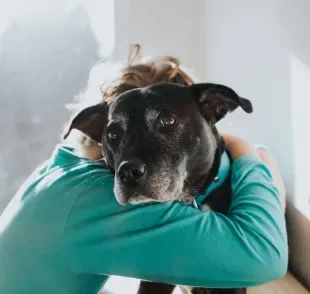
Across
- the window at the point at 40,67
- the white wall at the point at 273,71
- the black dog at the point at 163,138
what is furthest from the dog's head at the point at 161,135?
the window at the point at 40,67

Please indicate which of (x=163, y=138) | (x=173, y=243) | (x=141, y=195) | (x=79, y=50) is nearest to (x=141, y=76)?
(x=163, y=138)

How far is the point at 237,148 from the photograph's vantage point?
1401mm

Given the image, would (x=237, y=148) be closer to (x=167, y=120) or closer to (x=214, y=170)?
(x=214, y=170)

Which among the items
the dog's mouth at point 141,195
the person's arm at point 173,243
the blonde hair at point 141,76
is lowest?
the person's arm at point 173,243

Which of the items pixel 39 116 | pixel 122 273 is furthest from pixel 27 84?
pixel 122 273

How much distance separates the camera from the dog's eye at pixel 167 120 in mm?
1166

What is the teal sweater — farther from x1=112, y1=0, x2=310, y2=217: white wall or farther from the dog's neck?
x1=112, y1=0, x2=310, y2=217: white wall

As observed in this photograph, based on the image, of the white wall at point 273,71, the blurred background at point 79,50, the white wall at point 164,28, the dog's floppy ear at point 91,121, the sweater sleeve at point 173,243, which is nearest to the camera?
the sweater sleeve at point 173,243

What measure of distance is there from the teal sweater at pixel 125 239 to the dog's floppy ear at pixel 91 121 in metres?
0.13

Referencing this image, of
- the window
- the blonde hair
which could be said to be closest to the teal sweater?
the blonde hair

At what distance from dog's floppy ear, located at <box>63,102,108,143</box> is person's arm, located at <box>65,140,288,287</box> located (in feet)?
0.72

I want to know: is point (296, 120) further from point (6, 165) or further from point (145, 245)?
point (6, 165)

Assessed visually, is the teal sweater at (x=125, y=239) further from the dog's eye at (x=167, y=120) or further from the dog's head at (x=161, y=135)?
the dog's eye at (x=167, y=120)

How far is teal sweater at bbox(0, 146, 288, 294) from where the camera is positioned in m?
1.07
